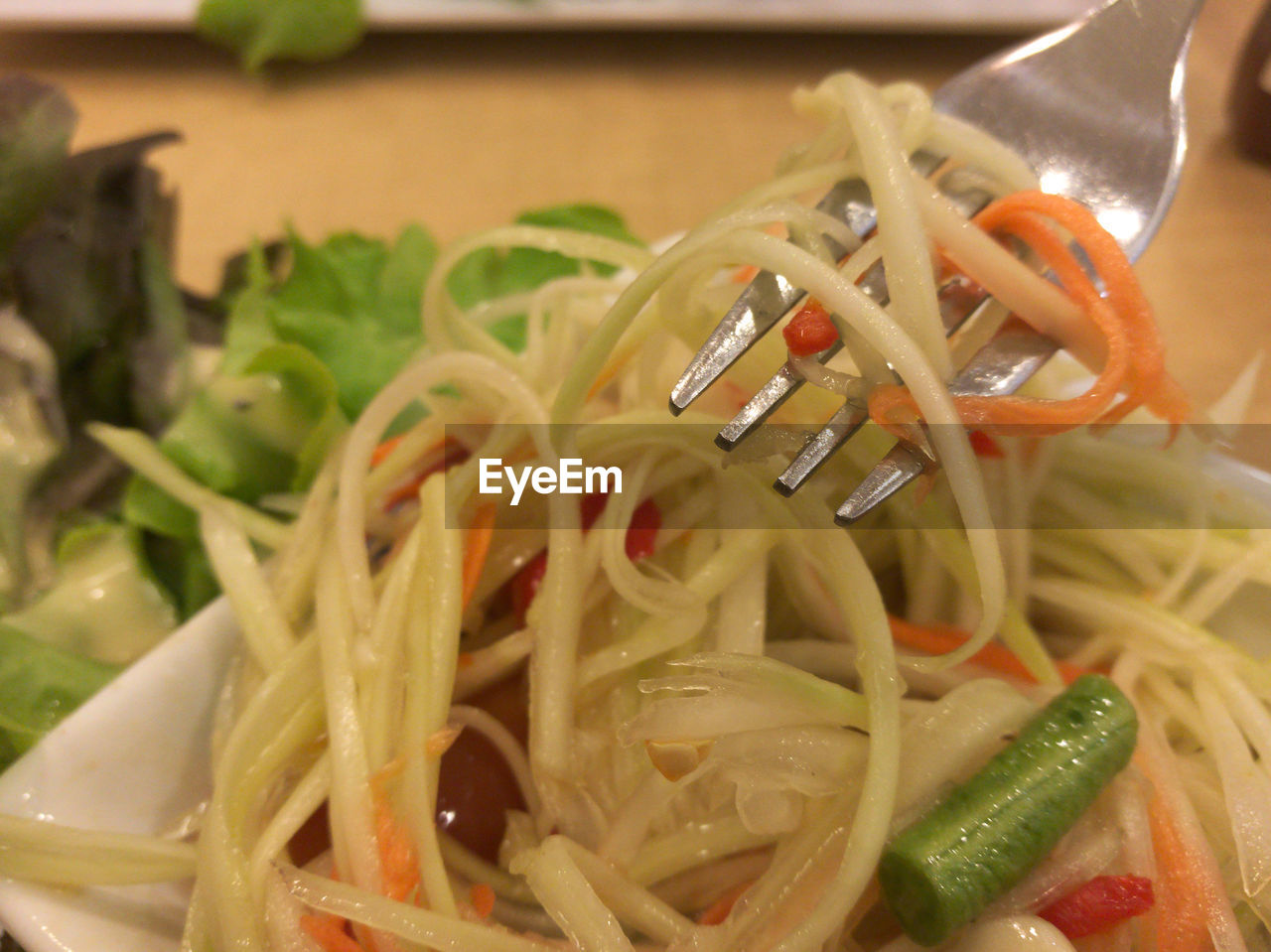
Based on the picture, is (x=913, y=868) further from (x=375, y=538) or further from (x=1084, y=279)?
(x=375, y=538)

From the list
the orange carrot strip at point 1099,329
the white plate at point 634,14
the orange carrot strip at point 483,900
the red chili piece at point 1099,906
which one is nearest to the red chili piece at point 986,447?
the orange carrot strip at point 1099,329

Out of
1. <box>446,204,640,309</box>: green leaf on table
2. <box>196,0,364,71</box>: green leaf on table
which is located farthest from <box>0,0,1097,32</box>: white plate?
<box>446,204,640,309</box>: green leaf on table

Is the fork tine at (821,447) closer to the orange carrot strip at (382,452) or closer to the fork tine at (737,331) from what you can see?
the fork tine at (737,331)

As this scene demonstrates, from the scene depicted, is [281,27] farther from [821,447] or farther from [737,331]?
[821,447]

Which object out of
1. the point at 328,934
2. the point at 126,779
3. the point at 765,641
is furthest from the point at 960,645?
the point at 126,779

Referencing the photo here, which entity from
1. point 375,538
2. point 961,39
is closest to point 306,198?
point 375,538

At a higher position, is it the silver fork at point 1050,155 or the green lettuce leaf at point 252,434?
the silver fork at point 1050,155
